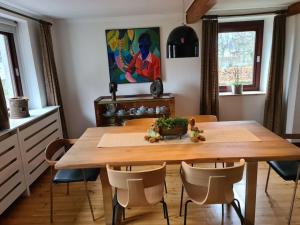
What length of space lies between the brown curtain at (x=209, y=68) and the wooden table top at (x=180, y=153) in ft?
5.88

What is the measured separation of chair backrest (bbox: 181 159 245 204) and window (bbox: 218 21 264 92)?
2.78 meters

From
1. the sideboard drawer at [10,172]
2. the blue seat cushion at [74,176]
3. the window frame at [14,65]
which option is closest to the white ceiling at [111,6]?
the window frame at [14,65]

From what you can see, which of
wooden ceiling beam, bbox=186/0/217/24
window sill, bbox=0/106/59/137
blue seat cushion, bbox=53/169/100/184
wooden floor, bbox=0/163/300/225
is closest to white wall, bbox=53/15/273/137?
window sill, bbox=0/106/59/137

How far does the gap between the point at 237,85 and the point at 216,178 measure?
282 centimetres

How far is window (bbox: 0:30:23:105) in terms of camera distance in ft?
10.0

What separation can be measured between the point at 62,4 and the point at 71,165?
2065mm

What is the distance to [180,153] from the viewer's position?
1778 millimetres

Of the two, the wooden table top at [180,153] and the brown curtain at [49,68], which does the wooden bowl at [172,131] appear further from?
the brown curtain at [49,68]

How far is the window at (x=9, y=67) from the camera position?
10.0 feet

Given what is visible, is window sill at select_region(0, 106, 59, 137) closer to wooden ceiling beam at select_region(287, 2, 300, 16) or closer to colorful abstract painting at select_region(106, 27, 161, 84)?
colorful abstract painting at select_region(106, 27, 161, 84)

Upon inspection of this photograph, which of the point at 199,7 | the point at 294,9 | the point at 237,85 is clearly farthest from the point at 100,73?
the point at 294,9

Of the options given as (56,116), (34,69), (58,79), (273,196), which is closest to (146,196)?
(273,196)

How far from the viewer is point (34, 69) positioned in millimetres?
3314

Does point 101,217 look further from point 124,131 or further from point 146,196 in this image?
point 124,131
